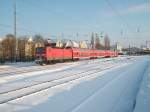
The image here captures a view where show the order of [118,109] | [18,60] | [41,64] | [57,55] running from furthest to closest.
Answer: [18,60] < [57,55] < [41,64] < [118,109]

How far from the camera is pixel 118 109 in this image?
31.8 feet

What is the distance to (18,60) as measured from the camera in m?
51.7

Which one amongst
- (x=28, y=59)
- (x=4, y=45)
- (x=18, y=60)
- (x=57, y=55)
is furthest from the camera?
(x=4, y=45)

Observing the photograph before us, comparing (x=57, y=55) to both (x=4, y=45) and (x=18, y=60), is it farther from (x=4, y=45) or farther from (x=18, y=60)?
(x=4, y=45)

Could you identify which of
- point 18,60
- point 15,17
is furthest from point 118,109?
point 18,60

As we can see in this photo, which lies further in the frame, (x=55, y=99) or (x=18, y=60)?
(x=18, y=60)

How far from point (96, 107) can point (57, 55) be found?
123 feet

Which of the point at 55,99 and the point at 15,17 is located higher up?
the point at 15,17

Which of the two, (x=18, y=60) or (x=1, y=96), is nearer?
(x=1, y=96)

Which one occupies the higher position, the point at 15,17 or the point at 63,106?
the point at 15,17

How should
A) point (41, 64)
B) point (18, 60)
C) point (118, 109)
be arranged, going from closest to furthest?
point (118, 109), point (41, 64), point (18, 60)

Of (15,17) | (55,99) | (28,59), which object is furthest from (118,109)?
(28,59)

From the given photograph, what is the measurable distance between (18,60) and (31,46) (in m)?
42.4

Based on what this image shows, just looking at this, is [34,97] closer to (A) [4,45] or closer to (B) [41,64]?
(B) [41,64]
